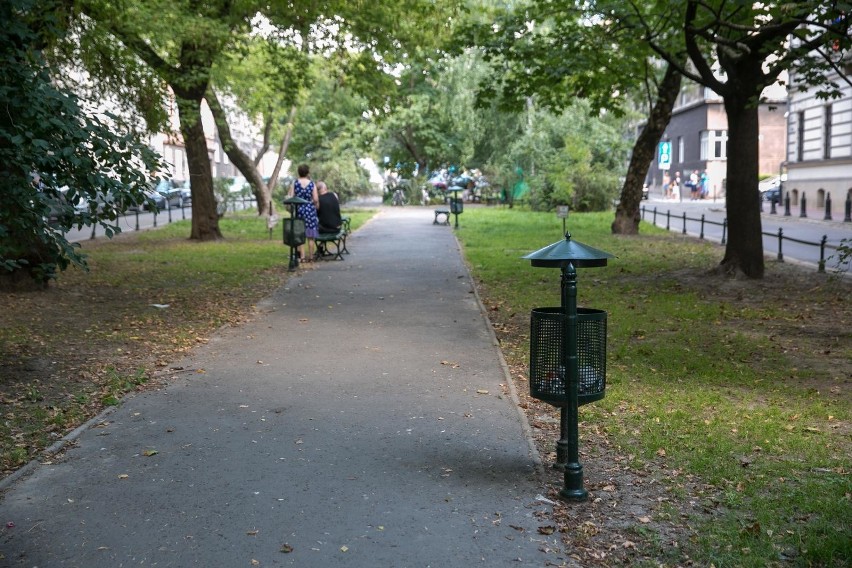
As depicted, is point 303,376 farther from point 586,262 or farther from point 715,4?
point 715,4

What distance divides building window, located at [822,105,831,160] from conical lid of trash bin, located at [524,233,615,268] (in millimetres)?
38900

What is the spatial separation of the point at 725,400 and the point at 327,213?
1296cm

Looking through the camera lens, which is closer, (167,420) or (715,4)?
(167,420)

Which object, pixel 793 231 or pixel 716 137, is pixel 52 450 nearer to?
pixel 793 231

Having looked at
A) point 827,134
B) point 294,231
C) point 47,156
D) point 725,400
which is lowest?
point 725,400

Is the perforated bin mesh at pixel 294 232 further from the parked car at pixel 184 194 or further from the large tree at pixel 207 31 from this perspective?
the parked car at pixel 184 194

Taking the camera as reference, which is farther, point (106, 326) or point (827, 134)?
point (827, 134)

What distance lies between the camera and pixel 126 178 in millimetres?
8414

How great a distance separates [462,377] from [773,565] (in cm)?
440

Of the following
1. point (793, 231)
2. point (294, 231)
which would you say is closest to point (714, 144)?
point (793, 231)

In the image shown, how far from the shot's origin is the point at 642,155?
86.8ft

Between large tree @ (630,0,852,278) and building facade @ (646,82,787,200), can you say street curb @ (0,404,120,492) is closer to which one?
large tree @ (630,0,852,278)

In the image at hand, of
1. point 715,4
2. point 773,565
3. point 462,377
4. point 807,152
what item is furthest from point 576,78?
point 807,152

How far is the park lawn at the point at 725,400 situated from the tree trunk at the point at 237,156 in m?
14.1
